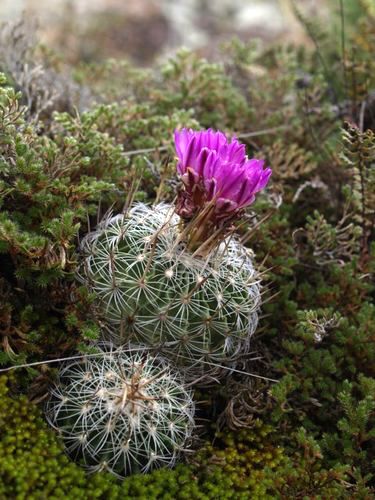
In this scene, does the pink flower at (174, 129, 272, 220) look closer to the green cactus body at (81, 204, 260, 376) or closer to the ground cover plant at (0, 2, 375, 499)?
the ground cover plant at (0, 2, 375, 499)

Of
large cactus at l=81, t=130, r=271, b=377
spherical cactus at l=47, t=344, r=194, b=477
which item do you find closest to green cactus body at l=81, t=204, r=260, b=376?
large cactus at l=81, t=130, r=271, b=377

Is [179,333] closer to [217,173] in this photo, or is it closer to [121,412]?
[121,412]

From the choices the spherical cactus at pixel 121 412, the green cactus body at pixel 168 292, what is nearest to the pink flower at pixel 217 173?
the green cactus body at pixel 168 292

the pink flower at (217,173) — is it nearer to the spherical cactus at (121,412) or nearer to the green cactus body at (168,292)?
the green cactus body at (168,292)

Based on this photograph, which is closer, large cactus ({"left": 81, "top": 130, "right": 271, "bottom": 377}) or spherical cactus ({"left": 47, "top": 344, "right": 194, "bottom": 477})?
spherical cactus ({"left": 47, "top": 344, "right": 194, "bottom": 477})

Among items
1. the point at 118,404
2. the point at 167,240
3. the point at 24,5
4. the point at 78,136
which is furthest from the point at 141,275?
the point at 24,5
